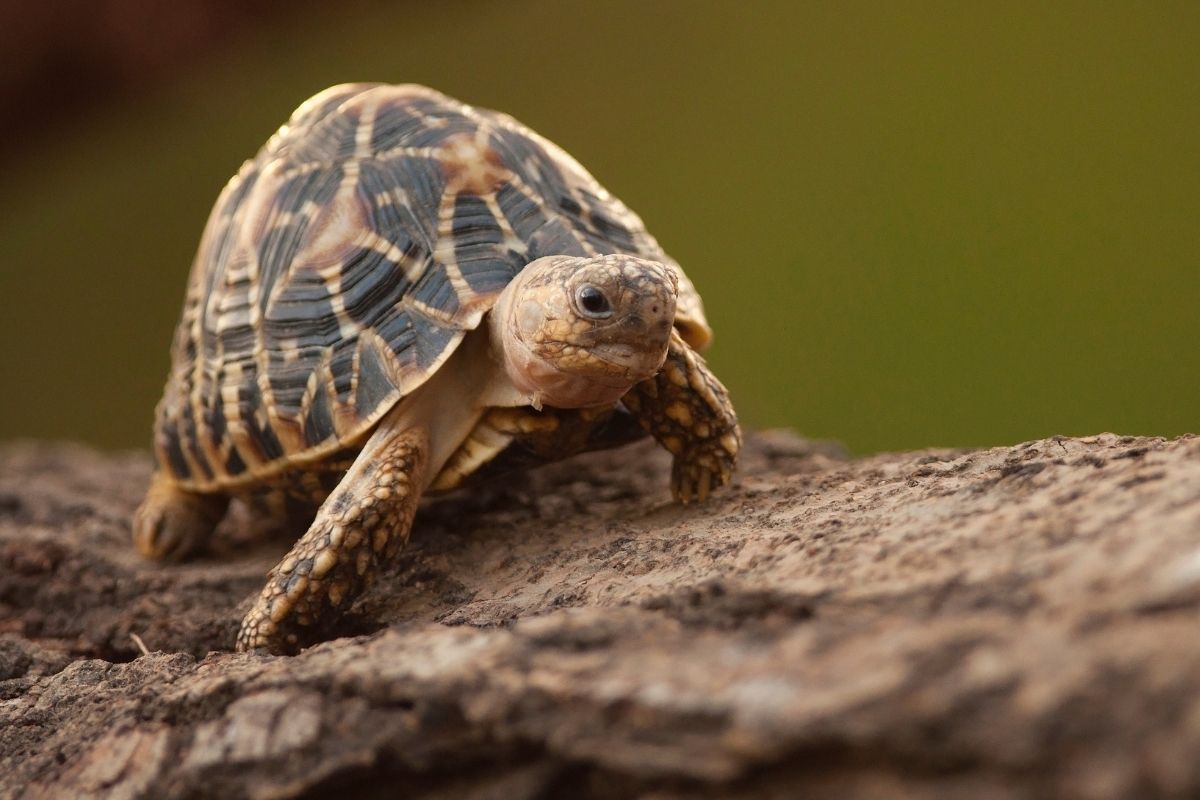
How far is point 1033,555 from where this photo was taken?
1.55 m

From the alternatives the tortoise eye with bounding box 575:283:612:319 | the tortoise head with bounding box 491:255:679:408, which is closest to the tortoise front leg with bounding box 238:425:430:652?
the tortoise head with bounding box 491:255:679:408

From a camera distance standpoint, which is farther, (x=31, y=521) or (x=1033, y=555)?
(x=31, y=521)

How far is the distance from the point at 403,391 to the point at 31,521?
1832 mm

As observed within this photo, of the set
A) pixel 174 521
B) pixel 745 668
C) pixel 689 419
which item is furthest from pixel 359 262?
pixel 745 668

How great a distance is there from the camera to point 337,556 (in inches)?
93.8

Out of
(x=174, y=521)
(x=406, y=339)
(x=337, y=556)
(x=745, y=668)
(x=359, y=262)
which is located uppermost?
(x=359, y=262)

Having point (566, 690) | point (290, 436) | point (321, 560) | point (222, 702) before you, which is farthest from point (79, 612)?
point (566, 690)

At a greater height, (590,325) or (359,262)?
(359,262)

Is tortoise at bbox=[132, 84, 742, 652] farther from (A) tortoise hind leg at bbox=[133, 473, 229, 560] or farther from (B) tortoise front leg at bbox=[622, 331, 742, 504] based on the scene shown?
(A) tortoise hind leg at bbox=[133, 473, 229, 560]

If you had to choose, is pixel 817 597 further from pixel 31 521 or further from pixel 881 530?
pixel 31 521

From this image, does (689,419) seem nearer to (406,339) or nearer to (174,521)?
(406,339)

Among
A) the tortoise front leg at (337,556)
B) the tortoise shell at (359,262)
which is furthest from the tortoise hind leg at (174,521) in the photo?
the tortoise front leg at (337,556)

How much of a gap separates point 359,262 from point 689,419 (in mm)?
848

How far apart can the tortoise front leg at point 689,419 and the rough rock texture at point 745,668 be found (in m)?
0.14
